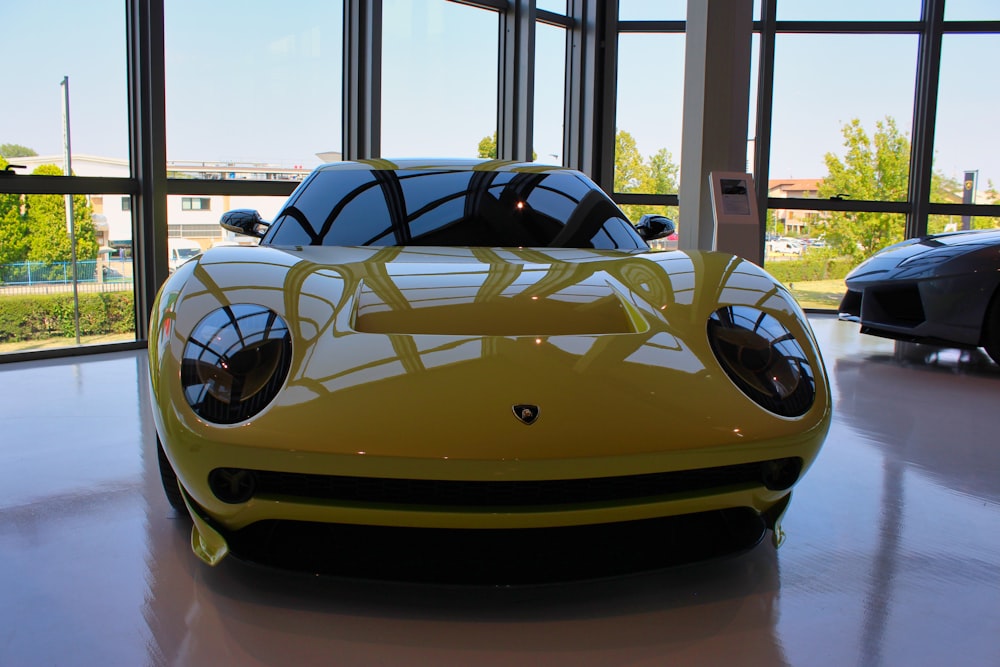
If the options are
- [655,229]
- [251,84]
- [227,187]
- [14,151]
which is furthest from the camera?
[251,84]

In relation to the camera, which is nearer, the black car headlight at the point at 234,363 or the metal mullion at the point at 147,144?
the black car headlight at the point at 234,363

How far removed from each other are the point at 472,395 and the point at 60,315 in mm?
A: 4267

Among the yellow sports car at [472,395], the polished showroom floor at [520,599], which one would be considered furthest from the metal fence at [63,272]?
the yellow sports car at [472,395]

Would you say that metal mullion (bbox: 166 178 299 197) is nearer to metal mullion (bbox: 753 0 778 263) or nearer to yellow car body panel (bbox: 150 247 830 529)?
yellow car body panel (bbox: 150 247 830 529)

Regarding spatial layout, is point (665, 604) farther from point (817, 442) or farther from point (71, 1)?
point (71, 1)

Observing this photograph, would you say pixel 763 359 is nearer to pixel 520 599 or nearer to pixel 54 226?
pixel 520 599

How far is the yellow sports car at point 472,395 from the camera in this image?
4.24ft

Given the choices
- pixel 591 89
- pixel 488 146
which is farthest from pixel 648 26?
pixel 488 146

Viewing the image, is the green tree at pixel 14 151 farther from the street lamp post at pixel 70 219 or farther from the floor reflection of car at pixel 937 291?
the floor reflection of car at pixel 937 291

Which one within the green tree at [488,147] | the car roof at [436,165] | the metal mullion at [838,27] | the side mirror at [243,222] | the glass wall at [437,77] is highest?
the metal mullion at [838,27]

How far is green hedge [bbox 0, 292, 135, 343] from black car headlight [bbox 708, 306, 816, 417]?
432cm

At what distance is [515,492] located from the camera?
1.34 metres

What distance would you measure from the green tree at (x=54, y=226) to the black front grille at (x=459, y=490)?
405cm

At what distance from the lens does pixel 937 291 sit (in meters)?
4.12
